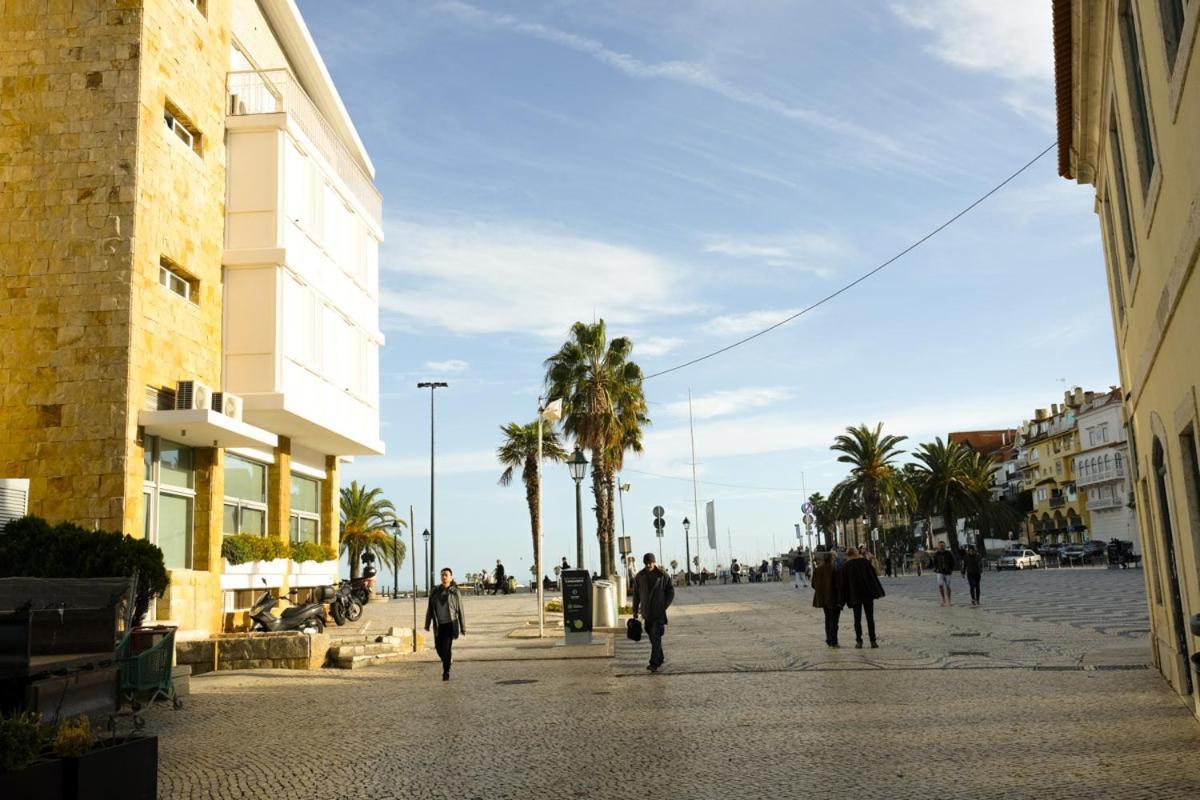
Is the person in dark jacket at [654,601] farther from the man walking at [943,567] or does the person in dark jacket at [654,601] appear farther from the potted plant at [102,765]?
the man walking at [943,567]

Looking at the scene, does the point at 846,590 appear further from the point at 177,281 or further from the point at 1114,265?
the point at 177,281

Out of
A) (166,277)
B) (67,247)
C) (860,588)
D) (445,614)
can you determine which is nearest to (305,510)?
(166,277)

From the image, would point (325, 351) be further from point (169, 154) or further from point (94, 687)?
point (94, 687)

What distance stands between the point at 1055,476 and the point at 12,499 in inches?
4257

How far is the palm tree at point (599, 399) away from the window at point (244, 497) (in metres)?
16.3

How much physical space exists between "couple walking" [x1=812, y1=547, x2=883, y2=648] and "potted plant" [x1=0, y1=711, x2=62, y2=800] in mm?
14456

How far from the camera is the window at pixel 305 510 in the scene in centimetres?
2744

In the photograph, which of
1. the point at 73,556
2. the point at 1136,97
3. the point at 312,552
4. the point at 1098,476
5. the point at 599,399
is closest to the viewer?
the point at 1136,97

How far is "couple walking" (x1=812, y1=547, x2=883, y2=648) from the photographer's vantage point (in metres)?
18.5

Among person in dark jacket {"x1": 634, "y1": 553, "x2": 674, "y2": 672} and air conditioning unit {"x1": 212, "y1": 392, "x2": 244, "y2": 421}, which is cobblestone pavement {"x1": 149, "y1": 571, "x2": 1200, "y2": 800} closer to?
person in dark jacket {"x1": 634, "y1": 553, "x2": 674, "y2": 672}

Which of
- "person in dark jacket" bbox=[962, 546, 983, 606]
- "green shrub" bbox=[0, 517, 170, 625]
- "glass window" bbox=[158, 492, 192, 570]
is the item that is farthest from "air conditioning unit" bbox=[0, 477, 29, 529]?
"person in dark jacket" bbox=[962, 546, 983, 606]

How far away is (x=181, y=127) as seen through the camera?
2155cm

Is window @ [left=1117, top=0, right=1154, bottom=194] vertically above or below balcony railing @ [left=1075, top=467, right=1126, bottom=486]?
below

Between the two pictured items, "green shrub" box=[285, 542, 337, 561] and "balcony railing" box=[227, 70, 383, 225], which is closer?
"balcony railing" box=[227, 70, 383, 225]
